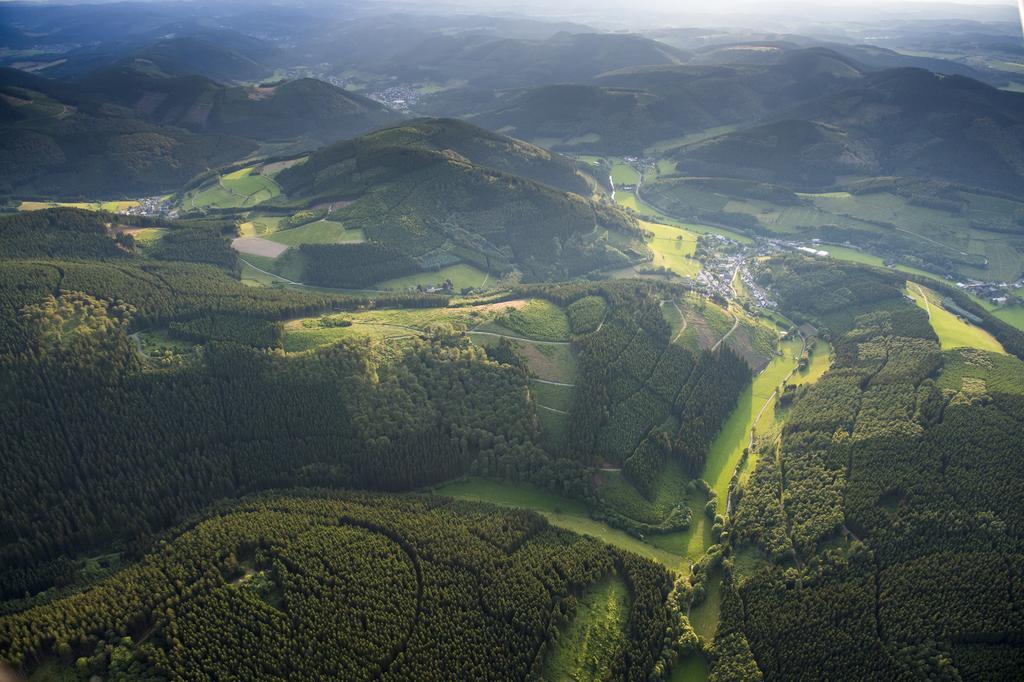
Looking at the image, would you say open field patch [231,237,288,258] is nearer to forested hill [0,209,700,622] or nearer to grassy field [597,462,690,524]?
forested hill [0,209,700,622]

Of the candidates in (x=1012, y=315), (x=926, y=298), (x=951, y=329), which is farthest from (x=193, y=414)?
(x=1012, y=315)

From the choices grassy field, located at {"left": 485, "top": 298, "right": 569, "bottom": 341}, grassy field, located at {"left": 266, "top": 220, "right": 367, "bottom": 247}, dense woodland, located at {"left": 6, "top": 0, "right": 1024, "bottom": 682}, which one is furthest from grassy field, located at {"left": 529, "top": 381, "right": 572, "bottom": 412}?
grassy field, located at {"left": 266, "top": 220, "right": 367, "bottom": 247}

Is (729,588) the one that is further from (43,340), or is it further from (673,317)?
(43,340)

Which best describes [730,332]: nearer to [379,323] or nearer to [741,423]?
[741,423]

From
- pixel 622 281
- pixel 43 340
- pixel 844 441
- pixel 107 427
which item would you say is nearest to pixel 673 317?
pixel 622 281

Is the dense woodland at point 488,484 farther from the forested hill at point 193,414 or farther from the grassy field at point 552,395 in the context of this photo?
the grassy field at point 552,395

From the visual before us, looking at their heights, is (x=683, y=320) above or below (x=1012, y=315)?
above
